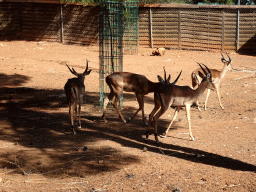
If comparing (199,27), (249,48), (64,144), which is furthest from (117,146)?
(249,48)

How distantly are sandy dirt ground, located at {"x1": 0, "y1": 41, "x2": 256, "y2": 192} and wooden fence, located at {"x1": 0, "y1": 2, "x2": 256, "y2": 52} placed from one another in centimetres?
676

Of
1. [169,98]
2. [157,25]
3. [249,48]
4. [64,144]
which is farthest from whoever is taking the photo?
[157,25]

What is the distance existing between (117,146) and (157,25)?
50.3 feet

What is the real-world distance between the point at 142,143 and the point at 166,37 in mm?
14921

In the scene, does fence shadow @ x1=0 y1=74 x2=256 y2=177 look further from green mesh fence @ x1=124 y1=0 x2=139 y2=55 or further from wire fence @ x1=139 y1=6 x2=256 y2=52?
wire fence @ x1=139 y1=6 x2=256 y2=52

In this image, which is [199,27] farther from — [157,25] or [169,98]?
[169,98]

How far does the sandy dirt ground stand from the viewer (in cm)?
582

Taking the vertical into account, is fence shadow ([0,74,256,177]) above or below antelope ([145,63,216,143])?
below

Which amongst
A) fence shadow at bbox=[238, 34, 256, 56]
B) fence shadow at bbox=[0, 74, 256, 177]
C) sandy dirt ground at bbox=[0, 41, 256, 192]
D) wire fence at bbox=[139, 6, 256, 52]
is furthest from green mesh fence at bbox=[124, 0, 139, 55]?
fence shadow at bbox=[0, 74, 256, 177]

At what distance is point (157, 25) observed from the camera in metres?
21.8

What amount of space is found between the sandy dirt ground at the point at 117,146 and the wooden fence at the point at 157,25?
266 inches

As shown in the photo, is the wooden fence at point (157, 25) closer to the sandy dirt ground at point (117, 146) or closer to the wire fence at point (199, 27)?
the wire fence at point (199, 27)

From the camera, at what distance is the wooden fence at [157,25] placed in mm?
20281

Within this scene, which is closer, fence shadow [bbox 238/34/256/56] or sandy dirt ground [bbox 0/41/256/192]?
sandy dirt ground [bbox 0/41/256/192]
